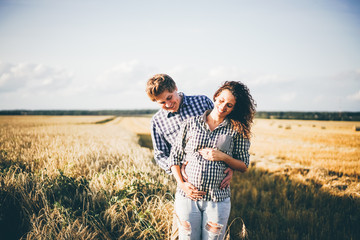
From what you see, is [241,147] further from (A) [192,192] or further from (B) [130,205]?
(B) [130,205]

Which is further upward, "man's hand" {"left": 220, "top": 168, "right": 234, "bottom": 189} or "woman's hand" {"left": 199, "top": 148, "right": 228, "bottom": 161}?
"woman's hand" {"left": 199, "top": 148, "right": 228, "bottom": 161}

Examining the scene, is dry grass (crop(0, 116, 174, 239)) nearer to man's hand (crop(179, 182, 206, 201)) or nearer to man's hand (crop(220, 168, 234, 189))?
man's hand (crop(179, 182, 206, 201))

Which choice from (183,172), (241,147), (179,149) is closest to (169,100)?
(179,149)

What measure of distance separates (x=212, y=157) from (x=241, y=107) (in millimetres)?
634

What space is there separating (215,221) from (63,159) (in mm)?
4551

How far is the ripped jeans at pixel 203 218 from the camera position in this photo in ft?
5.75

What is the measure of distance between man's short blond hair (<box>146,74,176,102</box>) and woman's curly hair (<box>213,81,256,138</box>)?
1.88 feet

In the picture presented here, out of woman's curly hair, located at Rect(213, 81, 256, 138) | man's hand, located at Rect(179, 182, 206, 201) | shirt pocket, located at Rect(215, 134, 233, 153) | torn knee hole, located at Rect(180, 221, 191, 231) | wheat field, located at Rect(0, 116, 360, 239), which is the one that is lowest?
wheat field, located at Rect(0, 116, 360, 239)

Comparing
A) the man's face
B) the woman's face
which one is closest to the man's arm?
the man's face

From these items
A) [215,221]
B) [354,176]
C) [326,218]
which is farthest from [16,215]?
[354,176]

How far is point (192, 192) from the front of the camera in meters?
1.78

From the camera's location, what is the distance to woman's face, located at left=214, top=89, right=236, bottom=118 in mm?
1818

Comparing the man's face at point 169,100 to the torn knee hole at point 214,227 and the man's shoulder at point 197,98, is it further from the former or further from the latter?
the torn knee hole at point 214,227

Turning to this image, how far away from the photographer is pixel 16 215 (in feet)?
9.39
